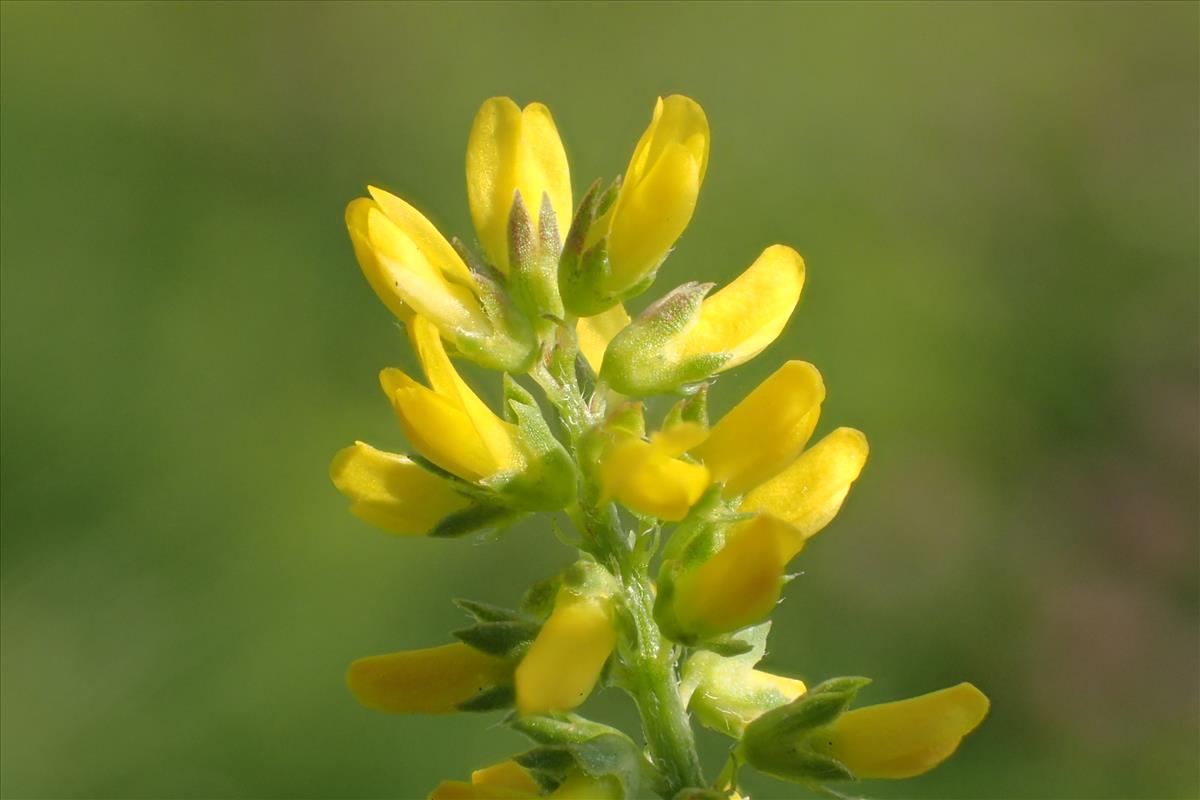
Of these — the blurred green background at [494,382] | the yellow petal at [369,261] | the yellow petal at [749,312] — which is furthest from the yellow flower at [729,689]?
the blurred green background at [494,382]

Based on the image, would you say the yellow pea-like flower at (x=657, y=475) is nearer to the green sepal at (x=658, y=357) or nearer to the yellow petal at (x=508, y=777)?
the green sepal at (x=658, y=357)

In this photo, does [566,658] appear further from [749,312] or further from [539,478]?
[749,312]

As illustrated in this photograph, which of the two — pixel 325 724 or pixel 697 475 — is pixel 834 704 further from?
pixel 325 724

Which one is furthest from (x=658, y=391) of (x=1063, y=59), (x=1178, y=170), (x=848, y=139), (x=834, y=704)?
(x=1063, y=59)

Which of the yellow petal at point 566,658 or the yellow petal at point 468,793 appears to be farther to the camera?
the yellow petal at point 468,793

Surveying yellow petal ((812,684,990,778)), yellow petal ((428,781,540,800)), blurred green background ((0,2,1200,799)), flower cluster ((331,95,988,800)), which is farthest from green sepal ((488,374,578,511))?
blurred green background ((0,2,1200,799))

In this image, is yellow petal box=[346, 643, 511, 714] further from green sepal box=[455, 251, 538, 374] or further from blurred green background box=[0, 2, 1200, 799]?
blurred green background box=[0, 2, 1200, 799]
